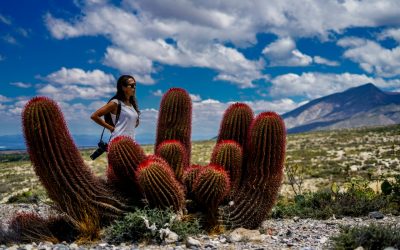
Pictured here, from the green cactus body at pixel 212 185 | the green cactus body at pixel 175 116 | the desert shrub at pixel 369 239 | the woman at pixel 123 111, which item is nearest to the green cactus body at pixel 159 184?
the green cactus body at pixel 212 185

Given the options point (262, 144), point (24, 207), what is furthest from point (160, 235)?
point (24, 207)

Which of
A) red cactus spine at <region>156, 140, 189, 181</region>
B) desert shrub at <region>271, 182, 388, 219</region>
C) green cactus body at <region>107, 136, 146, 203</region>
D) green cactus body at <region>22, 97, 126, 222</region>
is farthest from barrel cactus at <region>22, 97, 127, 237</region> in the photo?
desert shrub at <region>271, 182, 388, 219</region>

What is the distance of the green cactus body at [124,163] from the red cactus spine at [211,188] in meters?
1.10

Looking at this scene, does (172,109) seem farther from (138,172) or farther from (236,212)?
(236,212)

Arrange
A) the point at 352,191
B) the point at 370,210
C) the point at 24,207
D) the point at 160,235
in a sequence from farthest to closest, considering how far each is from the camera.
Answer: the point at 24,207
the point at 352,191
the point at 370,210
the point at 160,235

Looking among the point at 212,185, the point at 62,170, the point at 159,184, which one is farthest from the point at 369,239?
the point at 62,170

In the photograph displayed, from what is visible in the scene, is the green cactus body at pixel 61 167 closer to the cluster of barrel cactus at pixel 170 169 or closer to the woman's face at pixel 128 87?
the cluster of barrel cactus at pixel 170 169

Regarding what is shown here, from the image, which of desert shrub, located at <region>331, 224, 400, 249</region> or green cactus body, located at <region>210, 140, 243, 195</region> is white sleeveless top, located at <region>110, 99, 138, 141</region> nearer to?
green cactus body, located at <region>210, 140, 243, 195</region>

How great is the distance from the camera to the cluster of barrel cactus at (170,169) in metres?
7.61

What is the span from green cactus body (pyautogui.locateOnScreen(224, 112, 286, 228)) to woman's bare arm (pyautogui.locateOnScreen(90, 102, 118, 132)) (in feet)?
8.73

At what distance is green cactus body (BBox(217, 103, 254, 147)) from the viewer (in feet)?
29.6

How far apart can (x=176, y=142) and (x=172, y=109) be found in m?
0.69

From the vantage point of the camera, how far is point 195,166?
8914 millimetres

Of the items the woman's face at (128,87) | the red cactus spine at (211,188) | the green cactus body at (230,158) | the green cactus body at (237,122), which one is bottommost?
the red cactus spine at (211,188)
